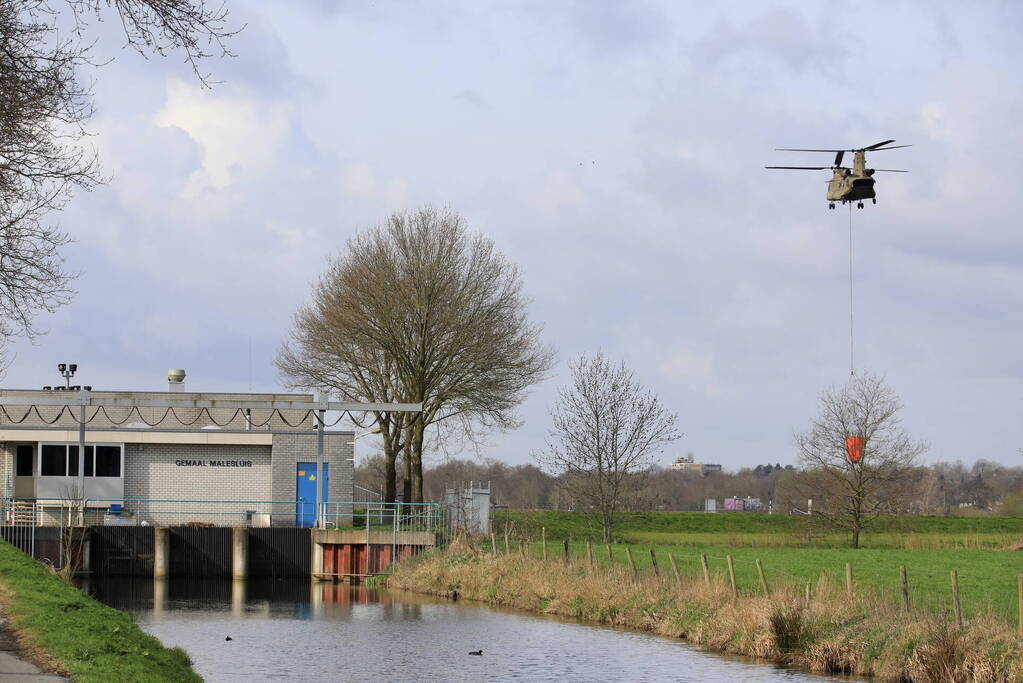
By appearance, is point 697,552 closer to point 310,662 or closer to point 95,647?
point 310,662

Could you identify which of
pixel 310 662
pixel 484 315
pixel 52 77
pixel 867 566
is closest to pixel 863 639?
pixel 310 662

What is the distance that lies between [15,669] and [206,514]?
3601 centimetres

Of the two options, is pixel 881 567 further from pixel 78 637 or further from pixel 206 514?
pixel 78 637

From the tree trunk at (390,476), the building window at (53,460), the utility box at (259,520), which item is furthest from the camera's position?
the tree trunk at (390,476)

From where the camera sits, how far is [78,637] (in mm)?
14914

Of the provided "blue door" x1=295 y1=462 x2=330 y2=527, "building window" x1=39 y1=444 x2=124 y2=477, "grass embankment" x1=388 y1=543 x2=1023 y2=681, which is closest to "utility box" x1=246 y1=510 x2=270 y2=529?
"blue door" x1=295 y1=462 x2=330 y2=527

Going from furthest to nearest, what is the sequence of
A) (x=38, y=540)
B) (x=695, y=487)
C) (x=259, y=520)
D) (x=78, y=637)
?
(x=695, y=487), (x=259, y=520), (x=38, y=540), (x=78, y=637)

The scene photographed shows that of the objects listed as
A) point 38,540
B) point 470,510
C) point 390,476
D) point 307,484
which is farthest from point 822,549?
point 38,540

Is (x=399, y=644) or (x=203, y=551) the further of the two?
(x=203, y=551)

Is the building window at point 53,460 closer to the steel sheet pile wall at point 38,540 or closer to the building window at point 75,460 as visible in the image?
the building window at point 75,460

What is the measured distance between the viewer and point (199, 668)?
70.9 feet

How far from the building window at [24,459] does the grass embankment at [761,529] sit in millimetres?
17809

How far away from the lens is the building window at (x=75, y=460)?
49625 millimetres

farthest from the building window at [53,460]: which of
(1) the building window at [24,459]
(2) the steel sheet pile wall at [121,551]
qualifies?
(2) the steel sheet pile wall at [121,551]
